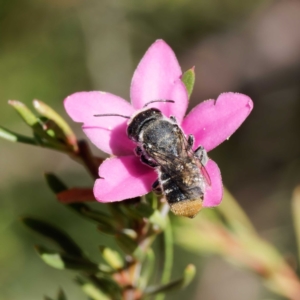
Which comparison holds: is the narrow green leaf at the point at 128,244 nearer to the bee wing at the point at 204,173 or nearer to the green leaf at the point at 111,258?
the green leaf at the point at 111,258

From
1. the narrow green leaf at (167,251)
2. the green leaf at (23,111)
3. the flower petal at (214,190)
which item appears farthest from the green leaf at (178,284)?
the green leaf at (23,111)

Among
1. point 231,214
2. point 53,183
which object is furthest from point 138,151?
point 231,214

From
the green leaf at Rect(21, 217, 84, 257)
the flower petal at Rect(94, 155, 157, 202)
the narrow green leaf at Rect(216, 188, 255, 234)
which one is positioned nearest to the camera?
the flower petal at Rect(94, 155, 157, 202)

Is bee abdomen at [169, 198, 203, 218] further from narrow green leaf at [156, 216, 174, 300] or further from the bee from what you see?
narrow green leaf at [156, 216, 174, 300]

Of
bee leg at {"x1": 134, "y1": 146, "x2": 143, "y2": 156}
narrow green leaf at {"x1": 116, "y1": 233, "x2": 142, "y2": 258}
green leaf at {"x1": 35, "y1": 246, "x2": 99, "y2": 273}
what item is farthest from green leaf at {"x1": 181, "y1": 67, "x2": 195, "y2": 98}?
green leaf at {"x1": 35, "y1": 246, "x2": 99, "y2": 273}

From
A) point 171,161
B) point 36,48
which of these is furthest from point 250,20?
point 171,161

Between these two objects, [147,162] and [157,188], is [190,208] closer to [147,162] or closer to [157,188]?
[157,188]

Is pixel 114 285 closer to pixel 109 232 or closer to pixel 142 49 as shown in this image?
pixel 109 232
